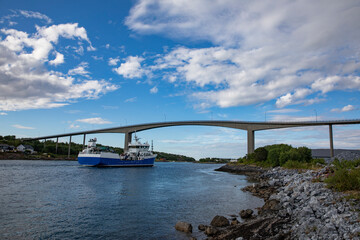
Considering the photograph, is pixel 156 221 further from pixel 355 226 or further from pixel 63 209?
pixel 355 226

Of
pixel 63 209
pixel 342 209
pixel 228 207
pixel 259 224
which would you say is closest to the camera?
pixel 342 209

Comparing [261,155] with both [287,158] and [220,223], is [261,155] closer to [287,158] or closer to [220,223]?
[287,158]

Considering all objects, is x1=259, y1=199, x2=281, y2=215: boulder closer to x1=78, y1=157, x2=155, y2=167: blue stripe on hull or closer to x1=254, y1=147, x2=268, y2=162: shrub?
x1=254, y1=147, x2=268, y2=162: shrub

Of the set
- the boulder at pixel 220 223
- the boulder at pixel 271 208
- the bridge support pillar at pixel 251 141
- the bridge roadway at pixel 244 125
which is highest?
the bridge roadway at pixel 244 125

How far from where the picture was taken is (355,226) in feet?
26.6

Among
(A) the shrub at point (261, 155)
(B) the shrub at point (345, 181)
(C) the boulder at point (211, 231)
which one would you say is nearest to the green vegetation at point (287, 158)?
(A) the shrub at point (261, 155)

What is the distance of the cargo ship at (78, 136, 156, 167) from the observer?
63.2m

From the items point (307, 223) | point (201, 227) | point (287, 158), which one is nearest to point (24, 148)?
point (287, 158)

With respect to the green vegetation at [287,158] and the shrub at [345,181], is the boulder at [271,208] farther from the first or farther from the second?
the green vegetation at [287,158]

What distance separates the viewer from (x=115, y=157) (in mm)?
67312

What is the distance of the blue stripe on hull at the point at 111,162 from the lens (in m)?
63.2

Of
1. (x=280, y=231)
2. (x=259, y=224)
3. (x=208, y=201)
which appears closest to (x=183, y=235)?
(x=259, y=224)

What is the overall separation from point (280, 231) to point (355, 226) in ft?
10.2

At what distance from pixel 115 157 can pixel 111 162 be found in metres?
1.87
